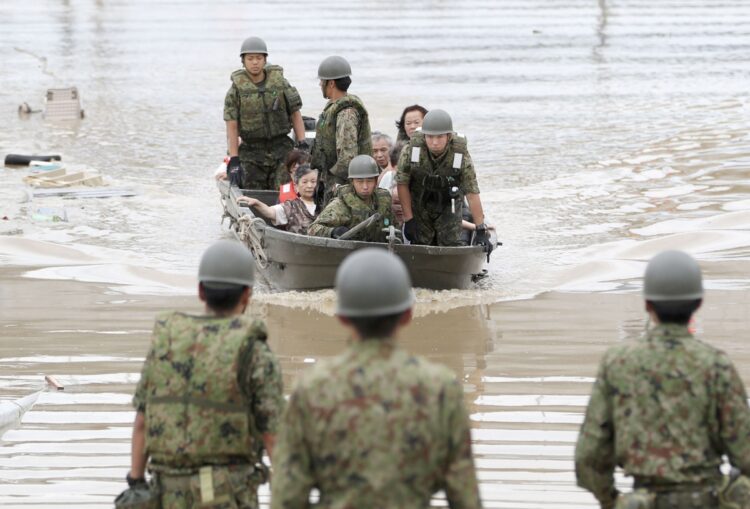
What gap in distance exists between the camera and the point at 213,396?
448 cm

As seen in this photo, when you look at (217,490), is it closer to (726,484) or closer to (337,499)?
(337,499)

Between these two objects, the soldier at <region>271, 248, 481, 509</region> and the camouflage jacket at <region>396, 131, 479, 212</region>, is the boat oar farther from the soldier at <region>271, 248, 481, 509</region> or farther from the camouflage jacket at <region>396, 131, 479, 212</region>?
the soldier at <region>271, 248, 481, 509</region>

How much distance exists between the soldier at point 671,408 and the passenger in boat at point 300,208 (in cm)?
744

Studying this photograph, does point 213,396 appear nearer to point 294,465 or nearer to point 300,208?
point 294,465

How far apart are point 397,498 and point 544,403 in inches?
175

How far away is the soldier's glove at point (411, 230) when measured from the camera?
1102 centimetres

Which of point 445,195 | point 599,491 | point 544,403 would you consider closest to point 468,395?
point 544,403

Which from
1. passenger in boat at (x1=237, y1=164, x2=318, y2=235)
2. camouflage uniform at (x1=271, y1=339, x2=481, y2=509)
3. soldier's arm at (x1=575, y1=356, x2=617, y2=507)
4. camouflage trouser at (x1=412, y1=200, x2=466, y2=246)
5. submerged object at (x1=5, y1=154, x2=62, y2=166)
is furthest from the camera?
submerged object at (x1=5, y1=154, x2=62, y2=166)

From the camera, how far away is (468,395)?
27.7ft

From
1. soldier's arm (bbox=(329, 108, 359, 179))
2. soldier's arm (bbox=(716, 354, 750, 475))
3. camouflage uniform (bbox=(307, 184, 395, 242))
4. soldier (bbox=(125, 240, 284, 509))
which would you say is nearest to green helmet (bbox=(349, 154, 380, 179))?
camouflage uniform (bbox=(307, 184, 395, 242))

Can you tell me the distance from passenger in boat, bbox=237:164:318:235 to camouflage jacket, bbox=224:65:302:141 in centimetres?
99

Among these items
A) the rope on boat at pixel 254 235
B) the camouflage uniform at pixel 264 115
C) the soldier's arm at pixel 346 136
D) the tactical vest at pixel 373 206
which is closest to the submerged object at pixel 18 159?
the camouflage uniform at pixel 264 115

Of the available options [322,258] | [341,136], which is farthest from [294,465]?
[341,136]

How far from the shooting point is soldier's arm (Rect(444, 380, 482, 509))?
3760mm
